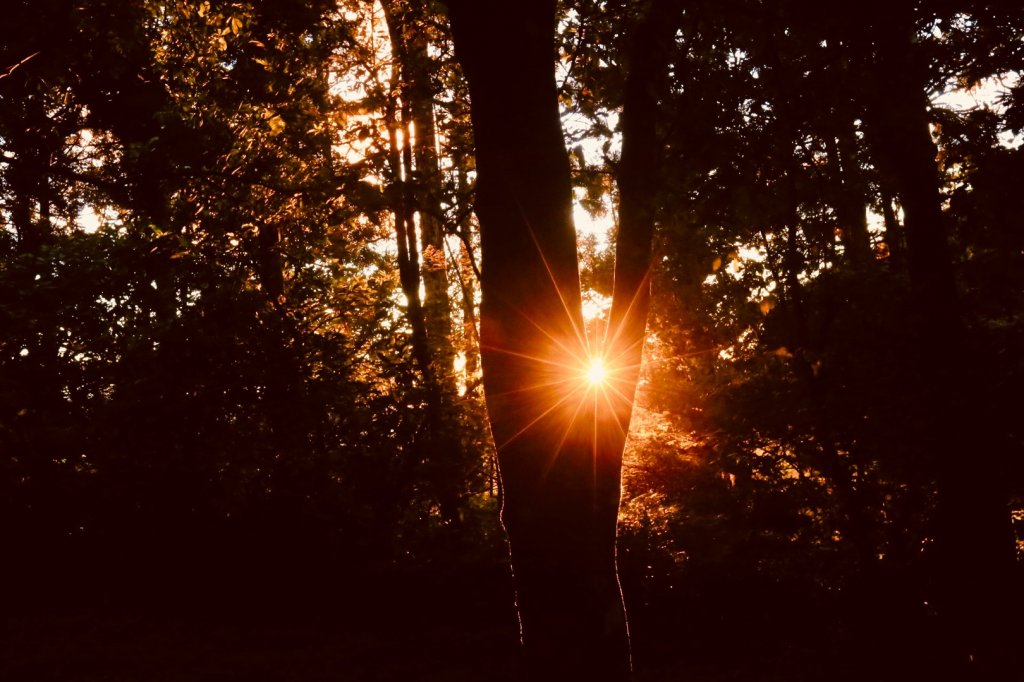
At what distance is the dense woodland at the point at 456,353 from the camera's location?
14.2 ft

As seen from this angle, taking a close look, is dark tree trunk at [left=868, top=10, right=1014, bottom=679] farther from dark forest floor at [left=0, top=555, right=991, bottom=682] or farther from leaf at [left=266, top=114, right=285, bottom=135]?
leaf at [left=266, top=114, right=285, bottom=135]

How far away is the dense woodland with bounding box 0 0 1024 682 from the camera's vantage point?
14.2 ft

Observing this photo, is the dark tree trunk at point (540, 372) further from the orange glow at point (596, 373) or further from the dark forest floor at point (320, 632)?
the dark forest floor at point (320, 632)

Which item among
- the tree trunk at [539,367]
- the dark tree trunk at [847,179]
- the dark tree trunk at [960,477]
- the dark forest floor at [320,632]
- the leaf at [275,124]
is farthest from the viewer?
the dark forest floor at [320,632]

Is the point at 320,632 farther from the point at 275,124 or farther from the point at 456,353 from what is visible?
the point at 275,124

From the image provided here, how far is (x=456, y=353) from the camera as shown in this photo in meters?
10.2

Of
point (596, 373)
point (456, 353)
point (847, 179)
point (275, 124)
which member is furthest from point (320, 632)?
point (847, 179)

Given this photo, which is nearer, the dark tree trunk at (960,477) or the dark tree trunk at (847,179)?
the dark tree trunk at (847,179)

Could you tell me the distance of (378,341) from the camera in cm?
945

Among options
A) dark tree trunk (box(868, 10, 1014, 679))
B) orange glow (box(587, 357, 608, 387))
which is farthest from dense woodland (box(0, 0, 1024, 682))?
orange glow (box(587, 357, 608, 387))

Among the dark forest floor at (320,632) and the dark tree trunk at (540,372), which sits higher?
the dark tree trunk at (540,372)

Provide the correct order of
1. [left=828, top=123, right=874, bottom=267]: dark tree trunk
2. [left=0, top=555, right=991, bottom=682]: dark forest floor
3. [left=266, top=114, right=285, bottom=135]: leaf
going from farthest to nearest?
[left=0, top=555, right=991, bottom=682]: dark forest floor
[left=266, top=114, right=285, bottom=135]: leaf
[left=828, top=123, right=874, bottom=267]: dark tree trunk

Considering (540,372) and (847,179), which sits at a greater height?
→ (847,179)

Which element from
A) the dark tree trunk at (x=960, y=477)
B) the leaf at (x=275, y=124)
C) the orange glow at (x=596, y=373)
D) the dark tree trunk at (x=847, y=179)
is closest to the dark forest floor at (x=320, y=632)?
the dark tree trunk at (x=960, y=477)
